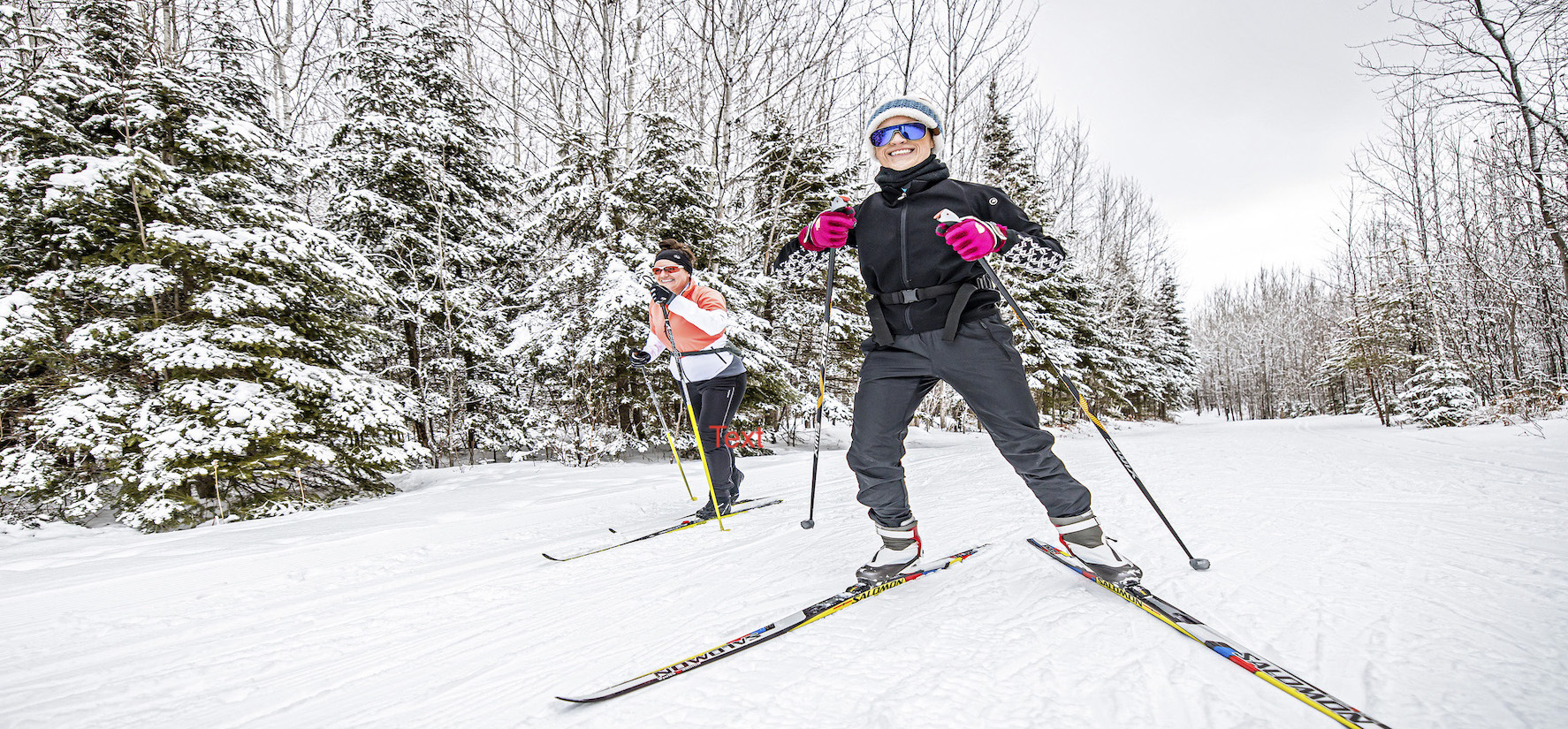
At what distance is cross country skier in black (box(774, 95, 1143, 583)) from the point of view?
87.0 inches

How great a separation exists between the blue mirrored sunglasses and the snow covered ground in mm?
1846

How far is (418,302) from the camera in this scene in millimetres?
9625

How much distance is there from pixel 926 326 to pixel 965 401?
0.35 meters

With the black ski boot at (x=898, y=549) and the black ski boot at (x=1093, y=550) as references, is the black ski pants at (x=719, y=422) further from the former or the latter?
the black ski boot at (x=1093, y=550)

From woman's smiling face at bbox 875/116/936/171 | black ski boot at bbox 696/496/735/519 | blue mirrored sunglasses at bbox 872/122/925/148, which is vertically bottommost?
black ski boot at bbox 696/496/735/519

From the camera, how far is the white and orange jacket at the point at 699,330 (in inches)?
162

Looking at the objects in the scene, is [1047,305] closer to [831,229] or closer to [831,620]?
[831,229]

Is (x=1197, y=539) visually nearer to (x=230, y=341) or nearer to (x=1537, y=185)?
(x=230, y=341)

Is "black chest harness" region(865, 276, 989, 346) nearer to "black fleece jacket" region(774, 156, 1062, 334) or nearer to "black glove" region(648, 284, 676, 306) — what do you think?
"black fleece jacket" region(774, 156, 1062, 334)

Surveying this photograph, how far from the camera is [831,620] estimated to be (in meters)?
1.92

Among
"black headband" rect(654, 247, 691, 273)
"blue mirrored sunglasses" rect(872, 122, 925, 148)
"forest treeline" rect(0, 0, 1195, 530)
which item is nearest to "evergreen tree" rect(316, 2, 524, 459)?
"forest treeline" rect(0, 0, 1195, 530)

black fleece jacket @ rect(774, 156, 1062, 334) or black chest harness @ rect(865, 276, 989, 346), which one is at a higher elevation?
black fleece jacket @ rect(774, 156, 1062, 334)

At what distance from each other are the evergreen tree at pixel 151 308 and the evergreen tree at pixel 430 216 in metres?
3.93

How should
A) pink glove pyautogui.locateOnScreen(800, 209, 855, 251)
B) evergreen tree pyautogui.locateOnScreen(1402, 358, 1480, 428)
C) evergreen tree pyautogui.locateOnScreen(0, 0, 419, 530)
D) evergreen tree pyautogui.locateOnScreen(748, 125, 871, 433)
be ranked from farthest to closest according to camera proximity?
evergreen tree pyautogui.locateOnScreen(1402, 358, 1480, 428)
evergreen tree pyautogui.locateOnScreen(748, 125, 871, 433)
evergreen tree pyautogui.locateOnScreen(0, 0, 419, 530)
pink glove pyautogui.locateOnScreen(800, 209, 855, 251)
